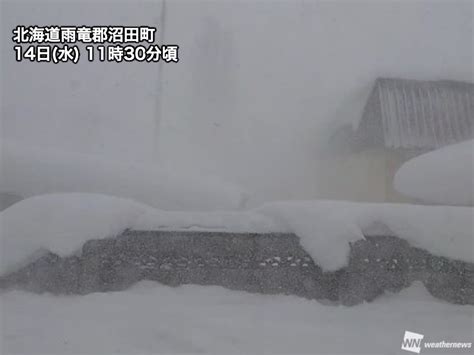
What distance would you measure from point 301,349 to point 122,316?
91cm

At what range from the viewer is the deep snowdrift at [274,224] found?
284 cm

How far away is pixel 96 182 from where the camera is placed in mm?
4008

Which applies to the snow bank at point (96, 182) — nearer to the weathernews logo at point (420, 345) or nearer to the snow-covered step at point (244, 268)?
the snow-covered step at point (244, 268)

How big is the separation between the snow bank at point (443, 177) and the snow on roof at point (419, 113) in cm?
521

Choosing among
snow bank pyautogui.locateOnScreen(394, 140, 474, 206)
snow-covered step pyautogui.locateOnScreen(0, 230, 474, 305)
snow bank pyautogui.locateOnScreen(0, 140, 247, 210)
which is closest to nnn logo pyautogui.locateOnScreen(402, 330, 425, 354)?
snow-covered step pyautogui.locateOnScreen(0, 230, 474, 305)

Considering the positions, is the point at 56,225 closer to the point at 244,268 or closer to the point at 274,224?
the point at 244,268

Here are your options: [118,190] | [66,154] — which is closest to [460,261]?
[118,190]

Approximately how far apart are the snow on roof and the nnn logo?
21.3 feet

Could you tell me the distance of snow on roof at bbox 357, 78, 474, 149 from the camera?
852cm

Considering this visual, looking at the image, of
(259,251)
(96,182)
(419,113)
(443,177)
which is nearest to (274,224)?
(259,251)

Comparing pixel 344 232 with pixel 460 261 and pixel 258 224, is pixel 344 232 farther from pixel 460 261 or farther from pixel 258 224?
pixel 460 261

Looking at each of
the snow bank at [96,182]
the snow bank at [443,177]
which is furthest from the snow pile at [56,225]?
the snow bank at [443,177]

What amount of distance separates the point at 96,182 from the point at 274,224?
5.62ft

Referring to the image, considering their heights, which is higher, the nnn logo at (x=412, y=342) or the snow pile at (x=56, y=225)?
the snow pile at (x=56, y=225)
